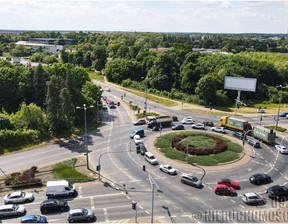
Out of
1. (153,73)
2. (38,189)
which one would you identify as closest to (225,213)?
(38,189)

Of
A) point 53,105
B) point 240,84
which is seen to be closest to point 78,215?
point 53,105

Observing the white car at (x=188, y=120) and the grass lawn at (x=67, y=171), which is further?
the white car at (x=188, y=120)

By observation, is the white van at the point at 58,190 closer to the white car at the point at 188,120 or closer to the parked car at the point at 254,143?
the parked car at the point at 254,143

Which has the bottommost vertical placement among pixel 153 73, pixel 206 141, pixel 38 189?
pixel 38 189

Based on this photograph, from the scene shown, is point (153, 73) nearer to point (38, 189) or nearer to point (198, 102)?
point (198, 102)

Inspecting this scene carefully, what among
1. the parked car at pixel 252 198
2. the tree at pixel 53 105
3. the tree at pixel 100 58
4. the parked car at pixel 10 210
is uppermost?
the tree at pixel 100 58

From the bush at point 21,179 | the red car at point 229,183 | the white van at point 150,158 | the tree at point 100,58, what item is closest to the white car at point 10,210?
the bush at point 21,179

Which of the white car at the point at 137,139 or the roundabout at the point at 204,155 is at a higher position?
the white car at the point at 137,139
